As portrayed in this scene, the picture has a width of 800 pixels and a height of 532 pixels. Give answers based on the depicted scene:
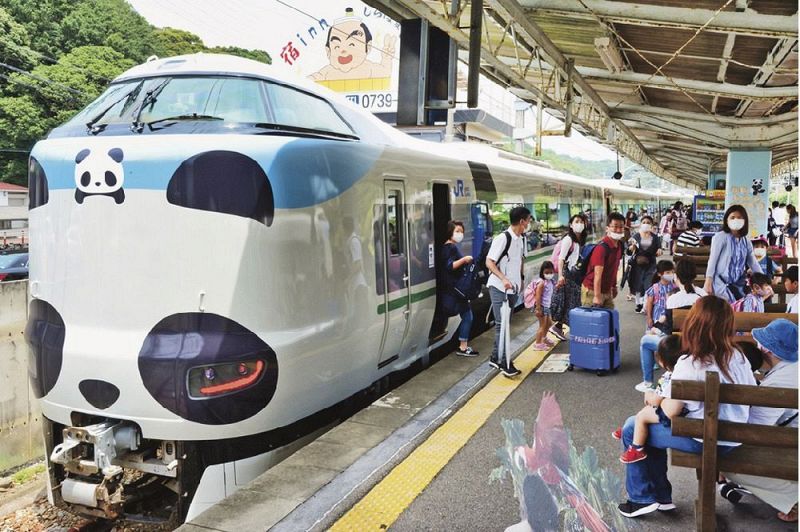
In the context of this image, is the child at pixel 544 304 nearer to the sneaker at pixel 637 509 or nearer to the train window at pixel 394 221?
the train window at pixel 394 221

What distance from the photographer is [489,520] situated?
358 cm

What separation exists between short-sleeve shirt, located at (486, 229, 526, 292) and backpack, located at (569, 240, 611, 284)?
3.05 feet

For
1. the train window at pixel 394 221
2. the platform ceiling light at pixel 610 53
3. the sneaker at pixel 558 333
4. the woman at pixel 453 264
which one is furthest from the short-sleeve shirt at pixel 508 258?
the platform ceiling light at pixel 610 53

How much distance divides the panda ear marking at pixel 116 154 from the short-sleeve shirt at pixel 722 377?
10.9 ft

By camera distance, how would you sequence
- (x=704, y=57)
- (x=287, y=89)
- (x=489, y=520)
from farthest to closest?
(x=704, y=57)
(x=287, y=89)
(x=489, y=520)

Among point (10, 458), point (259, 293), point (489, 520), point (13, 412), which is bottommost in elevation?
point (10, 458)

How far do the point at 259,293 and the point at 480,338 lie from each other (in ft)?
14.4

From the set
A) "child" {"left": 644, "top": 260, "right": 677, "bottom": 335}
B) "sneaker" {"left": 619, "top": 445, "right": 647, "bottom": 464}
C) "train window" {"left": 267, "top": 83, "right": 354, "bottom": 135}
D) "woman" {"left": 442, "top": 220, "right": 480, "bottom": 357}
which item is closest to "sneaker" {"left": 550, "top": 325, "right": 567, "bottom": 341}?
"child" {"left": 644, "top": 260, "right": 677, "bottom": 335}

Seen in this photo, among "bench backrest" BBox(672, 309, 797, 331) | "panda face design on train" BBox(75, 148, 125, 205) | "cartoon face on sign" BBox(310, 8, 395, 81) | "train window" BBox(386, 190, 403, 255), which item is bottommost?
"bench backrest" BBox(672, 309, 797, 331)

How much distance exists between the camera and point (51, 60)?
31859 millimetres

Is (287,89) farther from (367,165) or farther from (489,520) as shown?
(489,520)

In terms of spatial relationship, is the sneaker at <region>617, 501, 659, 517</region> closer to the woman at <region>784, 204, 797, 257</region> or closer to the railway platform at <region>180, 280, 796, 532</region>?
the railway platform at <region>180, 280, 796, 532</region>

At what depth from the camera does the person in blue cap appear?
10.9ft

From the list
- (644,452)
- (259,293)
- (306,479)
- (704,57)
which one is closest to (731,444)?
(644,452)
